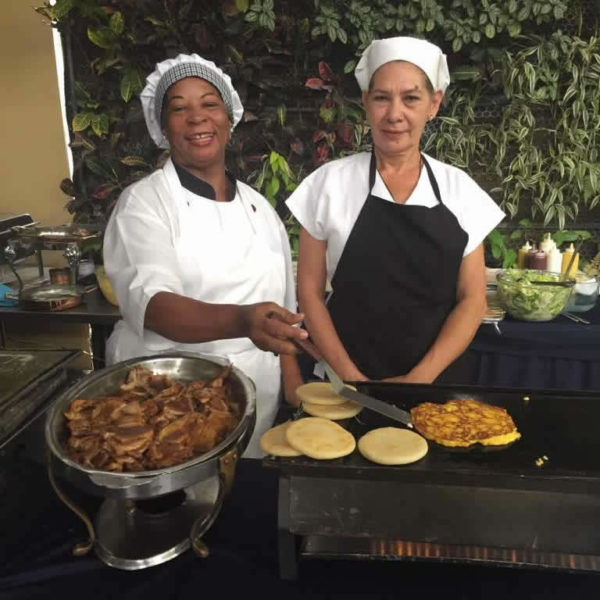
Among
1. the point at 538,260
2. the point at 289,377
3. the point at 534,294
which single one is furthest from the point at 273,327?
the point at 538,260

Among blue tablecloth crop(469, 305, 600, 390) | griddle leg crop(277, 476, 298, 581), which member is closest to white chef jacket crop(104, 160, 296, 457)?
griddle leg crop(277, 476, 298, 581)

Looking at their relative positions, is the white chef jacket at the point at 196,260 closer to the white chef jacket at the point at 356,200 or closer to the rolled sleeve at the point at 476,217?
the white chef jacket at the point at 356,200

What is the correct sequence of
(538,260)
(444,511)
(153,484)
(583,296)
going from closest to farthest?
(153,484) < (444,511) < (583,296) < (538,260)

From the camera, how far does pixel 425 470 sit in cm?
90

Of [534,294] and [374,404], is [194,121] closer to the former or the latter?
[374,404]

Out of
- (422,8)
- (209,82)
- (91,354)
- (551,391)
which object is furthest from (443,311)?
(422,8)

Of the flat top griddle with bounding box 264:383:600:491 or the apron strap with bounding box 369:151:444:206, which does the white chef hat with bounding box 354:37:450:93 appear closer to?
the apron strap with bounding box 369:151:444:206

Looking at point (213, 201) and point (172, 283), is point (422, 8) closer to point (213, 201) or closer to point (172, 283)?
point (213, 201)

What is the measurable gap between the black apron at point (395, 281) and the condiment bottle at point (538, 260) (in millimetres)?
1236

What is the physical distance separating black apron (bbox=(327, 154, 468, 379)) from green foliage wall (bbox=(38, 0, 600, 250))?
1613 millimetres

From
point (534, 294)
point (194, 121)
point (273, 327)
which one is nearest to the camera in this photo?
point (273, 327)

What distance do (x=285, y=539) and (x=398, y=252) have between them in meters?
1.17

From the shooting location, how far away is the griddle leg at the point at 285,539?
0.94 metres

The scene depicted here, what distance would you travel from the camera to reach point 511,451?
3.40ft
